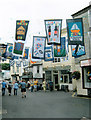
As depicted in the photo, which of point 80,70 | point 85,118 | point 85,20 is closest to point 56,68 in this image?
point 80,70

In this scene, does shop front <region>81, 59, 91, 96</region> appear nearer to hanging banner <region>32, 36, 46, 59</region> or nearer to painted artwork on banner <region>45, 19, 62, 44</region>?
hanging banner <region>32, 36, 46, 59</region>

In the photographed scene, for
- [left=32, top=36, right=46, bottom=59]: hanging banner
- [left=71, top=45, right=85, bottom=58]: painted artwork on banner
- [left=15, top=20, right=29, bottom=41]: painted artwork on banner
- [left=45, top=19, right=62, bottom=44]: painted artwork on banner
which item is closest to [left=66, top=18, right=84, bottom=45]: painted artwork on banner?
[left=45, top=19, right=62, bottom=44]: painted artwork on banner

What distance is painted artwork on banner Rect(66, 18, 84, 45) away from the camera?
43.9 ft

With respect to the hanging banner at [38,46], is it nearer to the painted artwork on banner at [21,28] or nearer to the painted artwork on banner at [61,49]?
the painted artwork on banner at [21,28]

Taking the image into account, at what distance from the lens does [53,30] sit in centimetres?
1409

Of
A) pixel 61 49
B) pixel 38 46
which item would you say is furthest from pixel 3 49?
pixel 61 49

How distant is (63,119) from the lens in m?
8.57

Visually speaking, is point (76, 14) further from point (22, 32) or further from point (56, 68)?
point (56, 68)

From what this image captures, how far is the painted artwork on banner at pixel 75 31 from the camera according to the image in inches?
527

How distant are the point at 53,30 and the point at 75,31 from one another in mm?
1549

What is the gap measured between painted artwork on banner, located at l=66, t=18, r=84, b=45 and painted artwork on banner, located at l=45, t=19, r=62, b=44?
2.70ft

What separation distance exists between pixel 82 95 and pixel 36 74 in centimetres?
1912

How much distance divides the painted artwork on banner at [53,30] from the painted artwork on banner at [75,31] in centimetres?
82

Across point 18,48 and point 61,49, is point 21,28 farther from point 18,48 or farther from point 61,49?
point 61,49
